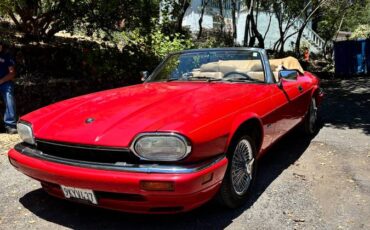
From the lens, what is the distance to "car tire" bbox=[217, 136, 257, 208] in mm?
3699

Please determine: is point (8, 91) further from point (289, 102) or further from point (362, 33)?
point (362, 33)

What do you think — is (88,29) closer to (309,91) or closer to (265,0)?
(309,91)

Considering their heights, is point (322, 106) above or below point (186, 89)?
below

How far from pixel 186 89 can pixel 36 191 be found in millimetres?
1884

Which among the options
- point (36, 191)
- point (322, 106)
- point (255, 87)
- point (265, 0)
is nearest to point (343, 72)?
point (265, 0)

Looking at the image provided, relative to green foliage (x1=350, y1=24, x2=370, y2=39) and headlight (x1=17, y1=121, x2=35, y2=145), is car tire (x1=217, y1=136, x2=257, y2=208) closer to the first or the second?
headlight (x1=17, y1=121, x2=35, y2=145)

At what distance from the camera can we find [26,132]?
3799 millimetres

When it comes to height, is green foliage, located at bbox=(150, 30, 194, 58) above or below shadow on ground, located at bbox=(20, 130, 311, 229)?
above

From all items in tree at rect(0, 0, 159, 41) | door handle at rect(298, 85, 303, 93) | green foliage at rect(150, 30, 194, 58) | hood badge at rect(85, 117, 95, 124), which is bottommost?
door handle at rect(298, 85, 303, 93)

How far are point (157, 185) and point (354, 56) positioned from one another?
15825 millimetres

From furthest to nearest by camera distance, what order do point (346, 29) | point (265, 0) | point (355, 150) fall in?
point (346, 29) → point (265, 0) → point (355, 150)

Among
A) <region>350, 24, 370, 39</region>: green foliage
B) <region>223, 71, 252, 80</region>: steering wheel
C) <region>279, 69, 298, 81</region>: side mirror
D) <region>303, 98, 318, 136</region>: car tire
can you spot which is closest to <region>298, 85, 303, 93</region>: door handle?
<region>279, 69, 298, 81</region>: side mirror

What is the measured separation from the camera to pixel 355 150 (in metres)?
6.01

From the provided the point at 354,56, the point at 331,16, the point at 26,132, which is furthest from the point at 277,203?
the point at 331,16
